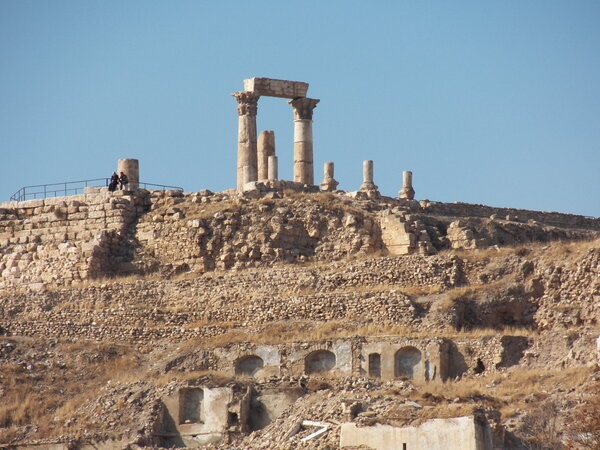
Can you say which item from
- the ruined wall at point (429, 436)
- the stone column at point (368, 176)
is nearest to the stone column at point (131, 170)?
the stone column at point (368, 176)

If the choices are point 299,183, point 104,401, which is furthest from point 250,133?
point 104,401

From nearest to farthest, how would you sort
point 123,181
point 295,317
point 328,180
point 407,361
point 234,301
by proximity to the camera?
point 407,361 → point 295,317 → point 234,301 → point 123,181 → point 328,180

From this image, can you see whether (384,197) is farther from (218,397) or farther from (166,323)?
(218,397)

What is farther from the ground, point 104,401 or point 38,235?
point 38,235

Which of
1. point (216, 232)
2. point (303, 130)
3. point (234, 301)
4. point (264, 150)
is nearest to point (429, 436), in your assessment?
point (234, 301)

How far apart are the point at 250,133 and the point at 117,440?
1878 cm

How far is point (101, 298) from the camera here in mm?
62906

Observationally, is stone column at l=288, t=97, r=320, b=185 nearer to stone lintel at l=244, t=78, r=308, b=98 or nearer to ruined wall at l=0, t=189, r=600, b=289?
stone lintel at l=244, t=78, r=308, b=98

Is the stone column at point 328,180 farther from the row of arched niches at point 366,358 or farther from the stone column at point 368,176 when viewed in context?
the row of arched niches at point 366,358

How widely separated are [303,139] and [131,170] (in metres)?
5.70

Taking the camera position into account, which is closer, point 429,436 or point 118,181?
point 429,436

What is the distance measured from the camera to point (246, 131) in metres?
69.3

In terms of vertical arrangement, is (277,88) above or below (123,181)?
above

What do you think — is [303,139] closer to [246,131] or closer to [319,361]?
[246,131]
